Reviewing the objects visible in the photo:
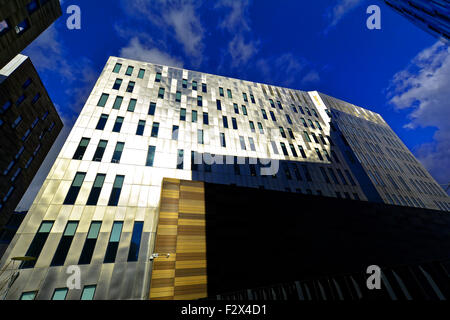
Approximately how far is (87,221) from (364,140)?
2097 inches

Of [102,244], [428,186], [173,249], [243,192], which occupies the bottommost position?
[173,249]

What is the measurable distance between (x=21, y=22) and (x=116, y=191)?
55.5 ft

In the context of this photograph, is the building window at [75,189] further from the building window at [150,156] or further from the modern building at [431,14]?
the modern building at [431,14]

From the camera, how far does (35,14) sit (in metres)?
17.2

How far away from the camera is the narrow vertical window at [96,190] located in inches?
697

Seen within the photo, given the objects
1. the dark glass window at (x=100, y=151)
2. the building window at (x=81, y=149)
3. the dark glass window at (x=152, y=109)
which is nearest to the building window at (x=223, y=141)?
the dark glass window at (x=152, y=109)

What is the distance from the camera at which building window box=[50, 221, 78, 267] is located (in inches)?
579

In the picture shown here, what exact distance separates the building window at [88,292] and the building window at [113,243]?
1.90 m

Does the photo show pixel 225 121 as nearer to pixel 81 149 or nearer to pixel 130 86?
pixel 130 86

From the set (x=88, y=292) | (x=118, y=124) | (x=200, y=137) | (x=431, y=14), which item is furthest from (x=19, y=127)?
(x=431, y=14)

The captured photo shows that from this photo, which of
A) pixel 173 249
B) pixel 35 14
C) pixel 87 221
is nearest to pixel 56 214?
pixel 87 221

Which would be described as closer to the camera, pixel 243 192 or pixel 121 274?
pixel 121 274
